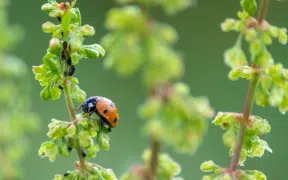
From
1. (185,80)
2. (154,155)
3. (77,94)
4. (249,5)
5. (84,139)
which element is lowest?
(154,155)

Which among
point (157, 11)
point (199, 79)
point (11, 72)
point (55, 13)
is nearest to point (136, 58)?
point (157, 11)

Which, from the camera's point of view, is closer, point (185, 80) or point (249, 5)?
point (249, 5)

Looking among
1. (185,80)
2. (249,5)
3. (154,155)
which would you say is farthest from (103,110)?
(185,80)

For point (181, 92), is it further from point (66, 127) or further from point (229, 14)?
point (229, 14)

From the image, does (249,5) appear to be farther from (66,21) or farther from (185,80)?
(185,80)

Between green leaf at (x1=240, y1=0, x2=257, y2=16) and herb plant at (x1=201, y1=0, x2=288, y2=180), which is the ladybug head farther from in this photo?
green leaf at (x1=240, y1=0, x2=257, y2=16)

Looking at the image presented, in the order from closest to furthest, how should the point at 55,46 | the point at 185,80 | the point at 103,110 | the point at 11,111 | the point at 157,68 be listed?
the point at 157,68 < the point at 55,46 < the point at 103,110 < the point at 11,111 < the point at 185,80

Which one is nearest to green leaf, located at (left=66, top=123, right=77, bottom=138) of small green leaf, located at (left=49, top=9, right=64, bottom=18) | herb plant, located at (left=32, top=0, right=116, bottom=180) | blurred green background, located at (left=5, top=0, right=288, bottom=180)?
herb plant, located at (left=32, top=0, right=116, bottom=180)
